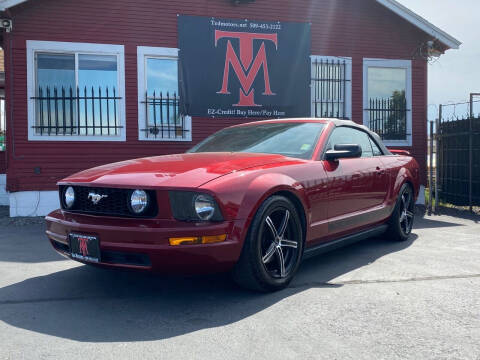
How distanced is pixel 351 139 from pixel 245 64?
218 inches

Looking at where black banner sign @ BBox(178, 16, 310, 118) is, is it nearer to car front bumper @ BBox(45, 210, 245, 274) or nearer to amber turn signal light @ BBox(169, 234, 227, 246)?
car front bumper @ BBox(45, 210, 245, 274)

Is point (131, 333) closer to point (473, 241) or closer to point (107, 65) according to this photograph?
point (473, 241)

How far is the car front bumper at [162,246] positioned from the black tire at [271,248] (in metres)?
0.12

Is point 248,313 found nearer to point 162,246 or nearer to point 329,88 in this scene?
point 162,246

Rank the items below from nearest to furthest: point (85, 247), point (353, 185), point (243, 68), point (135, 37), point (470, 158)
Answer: point (85, 247) < point (353, 185) < point (470, 158) < point (135, 37) < point (243, 68)

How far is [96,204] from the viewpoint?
362 centimetres

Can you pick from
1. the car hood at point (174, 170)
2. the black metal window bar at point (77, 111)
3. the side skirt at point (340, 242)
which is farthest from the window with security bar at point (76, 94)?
the side skirt at point (340, 242)

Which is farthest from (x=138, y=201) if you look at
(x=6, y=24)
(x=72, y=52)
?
(x=6, y=24)

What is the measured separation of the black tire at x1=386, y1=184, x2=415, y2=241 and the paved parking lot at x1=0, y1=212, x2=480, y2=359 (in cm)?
80

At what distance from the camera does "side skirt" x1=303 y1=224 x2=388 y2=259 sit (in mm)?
4216

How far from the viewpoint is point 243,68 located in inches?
405

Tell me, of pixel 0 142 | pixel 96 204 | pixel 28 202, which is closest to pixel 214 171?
pixel 96 204

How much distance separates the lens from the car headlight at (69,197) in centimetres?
384

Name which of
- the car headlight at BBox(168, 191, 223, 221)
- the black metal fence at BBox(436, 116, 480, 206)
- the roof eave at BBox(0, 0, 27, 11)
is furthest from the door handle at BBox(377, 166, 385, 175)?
the roof eave at BBox(0, 0, 27, 11)
